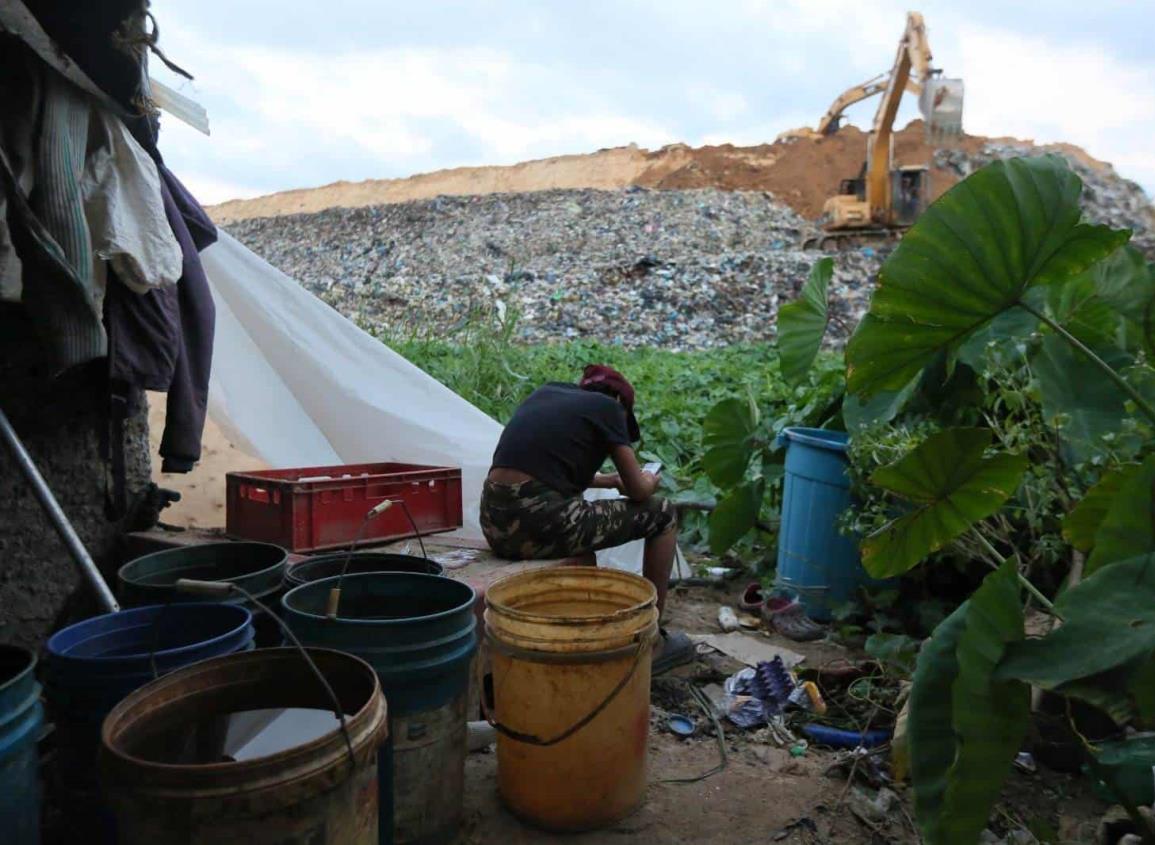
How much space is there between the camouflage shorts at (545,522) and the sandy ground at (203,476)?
1303mm

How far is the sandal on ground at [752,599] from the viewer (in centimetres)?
394

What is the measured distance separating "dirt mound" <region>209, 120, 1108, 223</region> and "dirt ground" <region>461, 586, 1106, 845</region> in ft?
72.9

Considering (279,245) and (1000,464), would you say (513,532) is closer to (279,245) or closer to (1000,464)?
(1000,464)

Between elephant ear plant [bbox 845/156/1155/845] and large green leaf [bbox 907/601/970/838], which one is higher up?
elephant ear plant [bbox 845/156/1155/845]

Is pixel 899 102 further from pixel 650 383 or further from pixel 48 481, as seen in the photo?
pixel 48 481

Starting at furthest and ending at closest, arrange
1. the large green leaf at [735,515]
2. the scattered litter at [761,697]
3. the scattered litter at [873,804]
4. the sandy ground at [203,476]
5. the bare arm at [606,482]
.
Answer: the large green leaf at [735,515]
the sandy ground at [203,476]
the bare arm at [606,482]
the scattered litter at [761,697]
the scattered litter at [873,804]

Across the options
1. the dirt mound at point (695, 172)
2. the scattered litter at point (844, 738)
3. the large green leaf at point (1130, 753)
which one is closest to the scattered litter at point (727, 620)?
the scattered litter at point (844, 738)

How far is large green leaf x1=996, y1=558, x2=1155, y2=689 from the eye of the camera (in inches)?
53.9

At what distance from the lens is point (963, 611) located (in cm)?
167

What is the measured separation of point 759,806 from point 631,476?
1282 mm

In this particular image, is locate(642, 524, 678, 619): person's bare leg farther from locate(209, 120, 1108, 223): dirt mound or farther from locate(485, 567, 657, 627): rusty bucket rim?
locate(209, 120, 1108, 223): dirt mound

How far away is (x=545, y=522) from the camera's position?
321 centimetres

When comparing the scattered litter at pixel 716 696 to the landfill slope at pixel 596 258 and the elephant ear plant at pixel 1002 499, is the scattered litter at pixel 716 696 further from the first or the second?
the landfill slope at pixel 596 258

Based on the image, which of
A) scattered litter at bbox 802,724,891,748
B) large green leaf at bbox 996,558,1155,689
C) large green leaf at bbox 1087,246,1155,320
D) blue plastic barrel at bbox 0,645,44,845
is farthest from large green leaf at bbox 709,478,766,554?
blue plastic barrel at bbox 0,645,44,845
